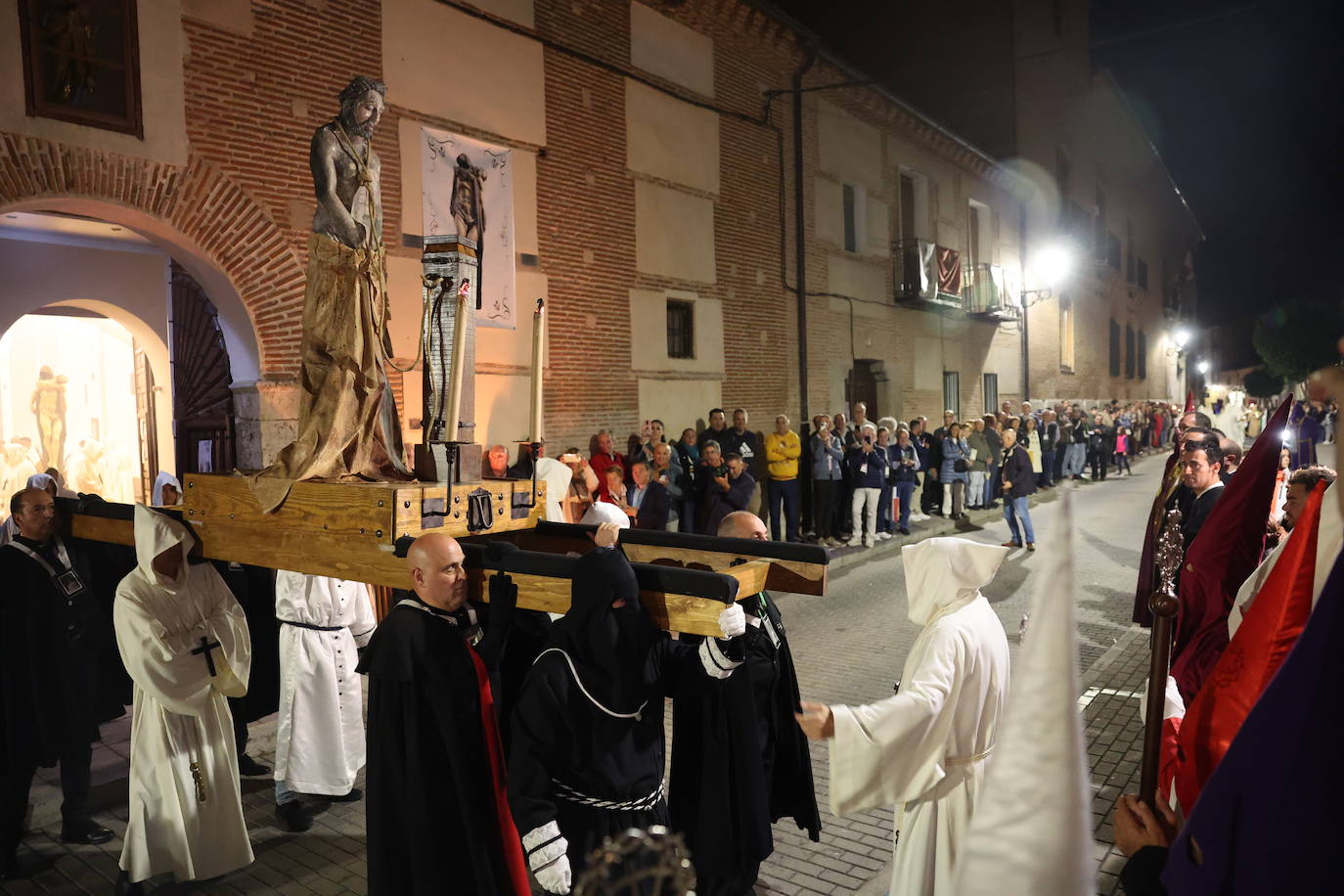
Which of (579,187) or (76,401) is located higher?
(579,187)

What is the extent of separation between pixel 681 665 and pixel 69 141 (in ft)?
24.4

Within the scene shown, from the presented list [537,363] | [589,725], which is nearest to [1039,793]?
[589,725]

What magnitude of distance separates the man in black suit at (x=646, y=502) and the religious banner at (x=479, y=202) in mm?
2629

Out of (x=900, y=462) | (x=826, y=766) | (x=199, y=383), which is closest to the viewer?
(x=826, y=766)

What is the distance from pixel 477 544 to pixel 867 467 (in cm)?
1144

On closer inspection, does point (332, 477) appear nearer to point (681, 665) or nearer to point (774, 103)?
point (681, 665)

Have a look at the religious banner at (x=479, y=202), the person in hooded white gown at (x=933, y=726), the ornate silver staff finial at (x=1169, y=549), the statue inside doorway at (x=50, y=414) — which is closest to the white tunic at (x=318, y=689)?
the person in hooded white gown at (x=933, y=726)

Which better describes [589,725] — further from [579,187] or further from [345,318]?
[579,187]

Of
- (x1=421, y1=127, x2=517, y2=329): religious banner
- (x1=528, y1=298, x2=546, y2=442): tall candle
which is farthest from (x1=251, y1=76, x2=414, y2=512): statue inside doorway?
(x1=421, y1=127, x2=517, y2=329): religious banner

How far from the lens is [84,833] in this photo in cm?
505

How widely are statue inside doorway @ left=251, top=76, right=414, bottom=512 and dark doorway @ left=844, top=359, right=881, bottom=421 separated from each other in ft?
50.5

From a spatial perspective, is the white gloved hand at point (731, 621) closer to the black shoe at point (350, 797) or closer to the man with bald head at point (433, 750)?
the man with bald head at point (433, 750)

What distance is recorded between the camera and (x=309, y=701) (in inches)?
214

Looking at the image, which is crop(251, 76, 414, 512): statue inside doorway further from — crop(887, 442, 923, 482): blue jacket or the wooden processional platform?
crop(887, 442, 923, 482): blue jacket
